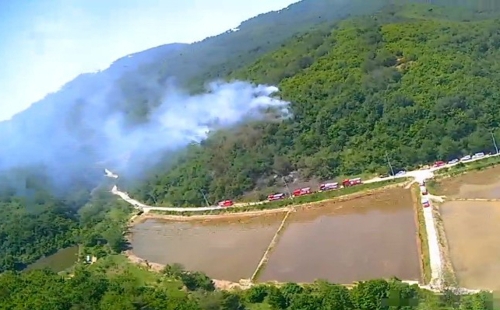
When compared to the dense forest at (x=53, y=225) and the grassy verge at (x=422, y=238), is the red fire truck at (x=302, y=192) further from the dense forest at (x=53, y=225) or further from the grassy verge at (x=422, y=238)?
the dense forest at (x=53, y=225)

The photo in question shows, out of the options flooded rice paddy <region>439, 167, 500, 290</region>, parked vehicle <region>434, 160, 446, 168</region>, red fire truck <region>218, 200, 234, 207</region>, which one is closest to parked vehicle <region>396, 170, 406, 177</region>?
parked vehicle <region>434, 160, 446, 168</region>

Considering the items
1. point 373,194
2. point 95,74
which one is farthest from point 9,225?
point 95,74

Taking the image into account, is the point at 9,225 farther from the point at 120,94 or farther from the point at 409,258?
the point at 120,94

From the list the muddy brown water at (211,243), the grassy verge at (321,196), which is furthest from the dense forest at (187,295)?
the grassy verge at (321,196)

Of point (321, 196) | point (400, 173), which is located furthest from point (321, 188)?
point (400, 173)

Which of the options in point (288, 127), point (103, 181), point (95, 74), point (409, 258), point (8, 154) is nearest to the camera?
point (409, 258)

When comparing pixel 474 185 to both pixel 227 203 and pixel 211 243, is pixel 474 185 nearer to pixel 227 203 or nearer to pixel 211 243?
pixel 211 243
